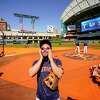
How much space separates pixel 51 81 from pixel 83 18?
73227 mm

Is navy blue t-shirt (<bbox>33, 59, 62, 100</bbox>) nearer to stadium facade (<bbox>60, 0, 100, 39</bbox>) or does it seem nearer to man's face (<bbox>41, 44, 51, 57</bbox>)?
man's face (<bbox>41, 44, 51, 57</bbox>)

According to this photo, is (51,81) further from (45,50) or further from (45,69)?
(45,50)

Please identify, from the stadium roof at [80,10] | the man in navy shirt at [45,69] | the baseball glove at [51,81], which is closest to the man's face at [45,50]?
the man in navy shirt at [45,69]

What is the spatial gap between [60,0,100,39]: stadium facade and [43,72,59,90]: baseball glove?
54.9 m

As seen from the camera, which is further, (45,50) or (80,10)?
(80,10)

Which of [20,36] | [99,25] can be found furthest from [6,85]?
[20,36]

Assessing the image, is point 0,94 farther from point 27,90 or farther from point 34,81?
point 34,81

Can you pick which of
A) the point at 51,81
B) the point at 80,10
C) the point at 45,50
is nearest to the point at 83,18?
the point at 80,10

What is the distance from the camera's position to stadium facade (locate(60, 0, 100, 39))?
61.1 meters

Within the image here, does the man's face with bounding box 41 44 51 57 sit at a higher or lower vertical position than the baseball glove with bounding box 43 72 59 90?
higher

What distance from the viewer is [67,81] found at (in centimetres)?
1164

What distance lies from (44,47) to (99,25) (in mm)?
54652

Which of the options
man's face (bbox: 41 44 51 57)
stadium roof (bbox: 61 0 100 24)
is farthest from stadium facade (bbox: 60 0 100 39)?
man's face (bbox: 41 44 51 57)

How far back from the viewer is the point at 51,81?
431 centimetres
